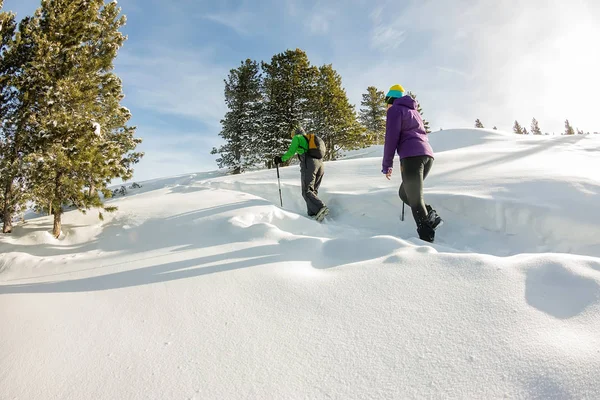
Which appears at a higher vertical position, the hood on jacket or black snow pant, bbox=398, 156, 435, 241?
the hood on jacket

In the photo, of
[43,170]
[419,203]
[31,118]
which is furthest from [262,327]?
[31,118]

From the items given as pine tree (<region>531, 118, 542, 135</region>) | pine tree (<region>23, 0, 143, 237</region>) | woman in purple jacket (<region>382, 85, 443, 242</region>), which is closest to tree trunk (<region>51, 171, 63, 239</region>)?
pine tree (<region>23, 0, 143, 237</region>)

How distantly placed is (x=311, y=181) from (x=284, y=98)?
17.1 m

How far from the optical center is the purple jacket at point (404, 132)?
3.58 meters

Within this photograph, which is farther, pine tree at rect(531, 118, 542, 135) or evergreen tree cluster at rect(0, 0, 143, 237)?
pine tree at rect(531, 118, 542, 135)

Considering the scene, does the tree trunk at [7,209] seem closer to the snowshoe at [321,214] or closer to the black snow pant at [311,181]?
the black snow pant at [311,181]

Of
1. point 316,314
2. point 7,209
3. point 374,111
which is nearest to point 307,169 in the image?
point 316,314

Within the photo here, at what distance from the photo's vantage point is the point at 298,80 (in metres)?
21.3

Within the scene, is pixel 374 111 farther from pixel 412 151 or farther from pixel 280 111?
pixel 412 151

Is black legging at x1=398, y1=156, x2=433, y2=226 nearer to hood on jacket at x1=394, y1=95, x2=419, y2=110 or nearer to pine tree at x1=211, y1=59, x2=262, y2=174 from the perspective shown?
hood on jacket at x1=394, y1=95, x2=419, y2=110

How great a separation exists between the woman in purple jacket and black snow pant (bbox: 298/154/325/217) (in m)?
2.11

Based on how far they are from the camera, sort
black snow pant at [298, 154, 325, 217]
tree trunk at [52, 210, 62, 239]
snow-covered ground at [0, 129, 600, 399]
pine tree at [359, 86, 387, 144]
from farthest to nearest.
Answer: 1. pine tree at [359, 86, 387, 144]
2. black snow pant at [298, 154, 325, 217]
3. tree trunk at [52, 210, 62, 239]
4. snow-covered ground at [0, 129, 600, 399]

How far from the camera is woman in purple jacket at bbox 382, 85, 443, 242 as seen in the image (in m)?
3.59

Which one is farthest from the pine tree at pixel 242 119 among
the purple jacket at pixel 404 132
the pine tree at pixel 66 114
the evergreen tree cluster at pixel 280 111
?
the purple jacket at pixel 404 132
